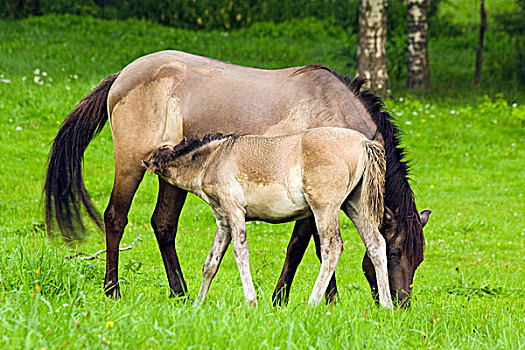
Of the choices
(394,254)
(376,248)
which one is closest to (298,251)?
(394,254)

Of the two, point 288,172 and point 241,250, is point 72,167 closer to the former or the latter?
point 241,250

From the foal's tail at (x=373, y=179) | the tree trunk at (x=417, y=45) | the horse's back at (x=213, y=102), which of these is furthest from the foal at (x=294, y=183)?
the tree trunk at (x=417, y=45)

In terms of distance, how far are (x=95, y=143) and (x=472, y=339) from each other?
9.19 m

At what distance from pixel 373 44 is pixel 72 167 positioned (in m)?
9.11

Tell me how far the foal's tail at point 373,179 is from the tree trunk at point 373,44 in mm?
9185

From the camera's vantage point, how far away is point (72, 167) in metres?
5.98

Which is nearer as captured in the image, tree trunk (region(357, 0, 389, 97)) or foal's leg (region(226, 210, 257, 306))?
foal's leg (region(226, 210, 257, 306))

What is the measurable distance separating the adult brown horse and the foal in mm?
457

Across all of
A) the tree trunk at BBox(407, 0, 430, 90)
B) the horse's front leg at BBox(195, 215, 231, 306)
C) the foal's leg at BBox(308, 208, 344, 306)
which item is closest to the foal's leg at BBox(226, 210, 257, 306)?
the horse's front leg at BBox(195, 215, 231, 306)

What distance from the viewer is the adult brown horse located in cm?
496

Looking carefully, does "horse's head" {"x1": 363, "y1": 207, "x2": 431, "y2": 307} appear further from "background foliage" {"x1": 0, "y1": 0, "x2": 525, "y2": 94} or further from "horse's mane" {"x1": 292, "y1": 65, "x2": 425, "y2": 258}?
"background foliage" {"x1": 0, "y1": 0, "x2": 525, "y2": 94}

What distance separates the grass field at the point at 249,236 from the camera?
351cm

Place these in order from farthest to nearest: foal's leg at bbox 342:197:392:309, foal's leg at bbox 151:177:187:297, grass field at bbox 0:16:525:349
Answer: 1. foal's leg at bbox 151:177:187:297
2. foal's leg at bbox 342:197:392:309
3. grass field at bbox 0:16:525:349

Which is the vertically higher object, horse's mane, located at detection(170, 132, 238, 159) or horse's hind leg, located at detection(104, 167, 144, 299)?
horse's mane, located at detection(170, 132, 238, 159)
